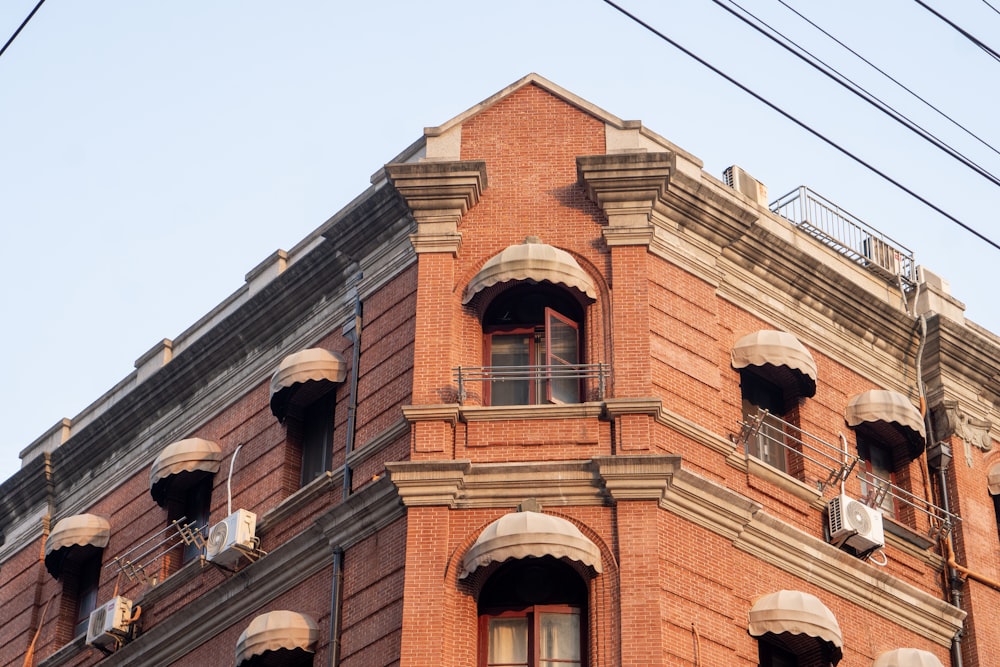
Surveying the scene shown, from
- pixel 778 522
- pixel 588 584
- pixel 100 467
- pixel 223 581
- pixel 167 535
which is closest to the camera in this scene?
A: pixel 588 584

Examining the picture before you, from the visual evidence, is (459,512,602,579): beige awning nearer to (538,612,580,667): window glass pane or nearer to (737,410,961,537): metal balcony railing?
(538,612,580,667): window glass pane

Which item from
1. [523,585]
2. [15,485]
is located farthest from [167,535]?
[523,585]

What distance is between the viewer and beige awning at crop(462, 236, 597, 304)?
87.5ft

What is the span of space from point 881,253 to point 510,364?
29.0ft

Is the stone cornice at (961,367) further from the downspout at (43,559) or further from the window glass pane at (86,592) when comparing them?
the downspout at (43,559)

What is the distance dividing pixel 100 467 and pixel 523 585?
482 inches

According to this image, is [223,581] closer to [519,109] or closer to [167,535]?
[167,535]

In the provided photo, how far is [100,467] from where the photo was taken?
34219mm

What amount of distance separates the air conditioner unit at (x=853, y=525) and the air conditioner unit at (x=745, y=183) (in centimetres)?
568

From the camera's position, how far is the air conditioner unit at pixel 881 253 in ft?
107

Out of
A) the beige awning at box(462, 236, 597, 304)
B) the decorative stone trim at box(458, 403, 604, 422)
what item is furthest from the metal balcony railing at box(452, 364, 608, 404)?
the beige awning at box(462, 236, 597, 304)

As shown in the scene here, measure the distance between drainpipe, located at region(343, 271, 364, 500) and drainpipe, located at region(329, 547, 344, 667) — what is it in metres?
Result: 0.89

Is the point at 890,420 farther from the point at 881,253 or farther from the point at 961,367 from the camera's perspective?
the point at 881,253

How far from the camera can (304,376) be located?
2864cm
